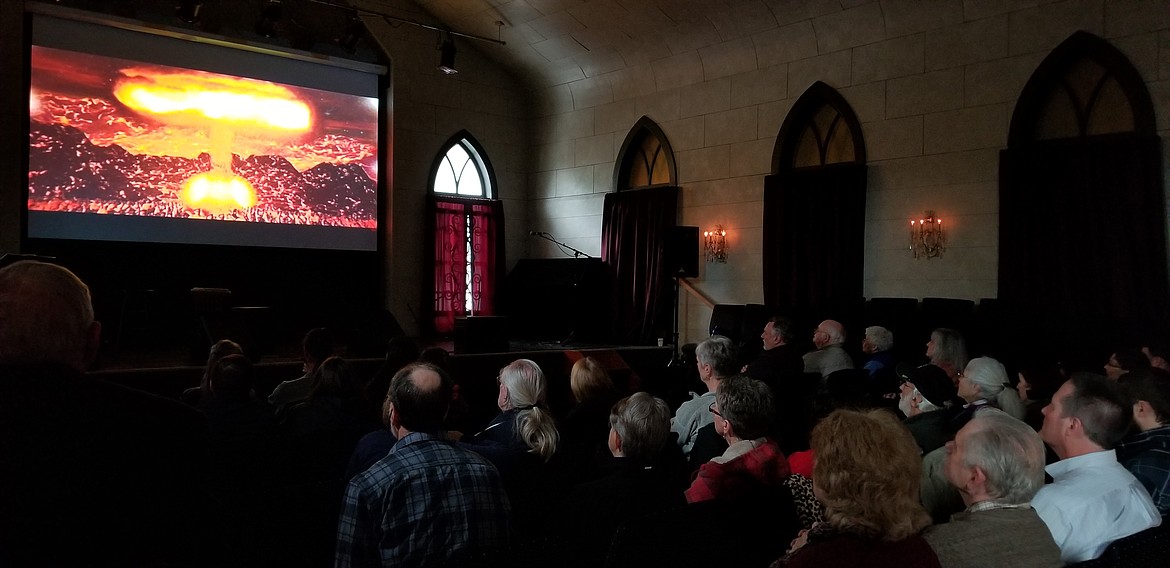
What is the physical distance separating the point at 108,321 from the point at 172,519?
889cm

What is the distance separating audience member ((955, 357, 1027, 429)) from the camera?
331 cm

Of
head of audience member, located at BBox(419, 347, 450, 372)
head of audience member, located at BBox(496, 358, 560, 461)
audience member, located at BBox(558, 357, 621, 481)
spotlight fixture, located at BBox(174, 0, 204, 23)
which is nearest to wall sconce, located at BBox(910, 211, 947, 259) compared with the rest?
audience member, located at BBox(558, 357, 621, 481)

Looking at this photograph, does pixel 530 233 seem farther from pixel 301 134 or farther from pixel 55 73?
pixel 55 73

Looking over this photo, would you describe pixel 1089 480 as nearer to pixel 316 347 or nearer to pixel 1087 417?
pixel 1087 417

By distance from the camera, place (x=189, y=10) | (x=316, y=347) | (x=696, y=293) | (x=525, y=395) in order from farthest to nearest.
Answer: (x=696, y=293)
(x=189, y=10)
(x=316, y=347)
(x=525, y=395)

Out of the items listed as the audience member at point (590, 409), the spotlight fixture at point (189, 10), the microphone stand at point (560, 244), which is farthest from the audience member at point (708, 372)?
the microphone stand at point (560, 244)

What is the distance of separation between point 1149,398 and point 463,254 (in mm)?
9320

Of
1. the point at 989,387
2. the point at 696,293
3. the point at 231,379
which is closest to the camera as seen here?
the point at 231,379

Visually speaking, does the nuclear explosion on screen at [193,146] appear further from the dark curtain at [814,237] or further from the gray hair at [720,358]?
the gray hair at [720,358]

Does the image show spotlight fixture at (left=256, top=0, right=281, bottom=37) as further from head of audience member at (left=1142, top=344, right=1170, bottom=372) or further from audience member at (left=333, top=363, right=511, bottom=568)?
head of audience member at (left=1142, top=344, right=1170, bottom=372)

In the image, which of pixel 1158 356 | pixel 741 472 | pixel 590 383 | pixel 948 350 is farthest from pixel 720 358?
pixel 1158 356

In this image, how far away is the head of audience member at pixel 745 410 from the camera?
2461mm

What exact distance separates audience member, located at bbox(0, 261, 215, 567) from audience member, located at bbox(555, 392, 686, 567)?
914mm

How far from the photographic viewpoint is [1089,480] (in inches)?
82.9
